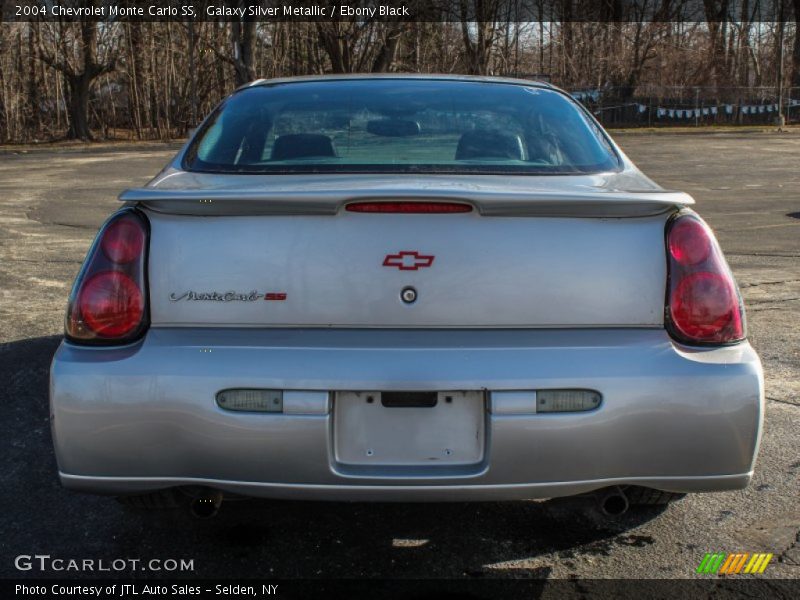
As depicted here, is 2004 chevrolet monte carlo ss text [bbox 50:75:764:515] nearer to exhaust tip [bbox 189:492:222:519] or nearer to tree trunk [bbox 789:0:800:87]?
exhaust tip [bbox 189:492:222:519]

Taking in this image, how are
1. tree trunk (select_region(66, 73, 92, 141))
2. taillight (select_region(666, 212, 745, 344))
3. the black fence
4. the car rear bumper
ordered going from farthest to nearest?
the black fence < tree trunk (select_region(66, 73, 92, 141)) < taillight (select_region(666, 212, 745, 344)) < the car rear bumper

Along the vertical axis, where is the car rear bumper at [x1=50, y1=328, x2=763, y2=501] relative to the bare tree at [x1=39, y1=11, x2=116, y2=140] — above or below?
below

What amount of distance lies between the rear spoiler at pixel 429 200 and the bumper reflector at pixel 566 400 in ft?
1.66

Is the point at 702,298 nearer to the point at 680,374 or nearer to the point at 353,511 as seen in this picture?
the point at 680,374

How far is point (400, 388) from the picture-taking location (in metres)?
2.41

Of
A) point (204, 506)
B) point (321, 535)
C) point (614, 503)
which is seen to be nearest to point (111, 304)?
point (204, 506)

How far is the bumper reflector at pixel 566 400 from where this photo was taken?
2.42m

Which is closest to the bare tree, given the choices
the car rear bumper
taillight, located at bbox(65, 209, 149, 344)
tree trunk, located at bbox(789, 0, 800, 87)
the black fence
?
the black fence

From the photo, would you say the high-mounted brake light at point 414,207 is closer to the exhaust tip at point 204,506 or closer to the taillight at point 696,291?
the taillight at point 696,291

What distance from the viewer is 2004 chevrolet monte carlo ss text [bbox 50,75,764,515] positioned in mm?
2424

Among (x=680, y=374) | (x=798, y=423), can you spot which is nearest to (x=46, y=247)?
(x=798, y=423)

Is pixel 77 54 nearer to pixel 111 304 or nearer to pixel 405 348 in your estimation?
pixel 111 304

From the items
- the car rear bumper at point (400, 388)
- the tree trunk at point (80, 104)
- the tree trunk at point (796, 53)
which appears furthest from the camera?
the tree trunk at point (796, 53)

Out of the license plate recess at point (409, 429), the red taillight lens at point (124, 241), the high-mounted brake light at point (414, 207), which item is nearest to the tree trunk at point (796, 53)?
the high-mounted brake light at point (414, 207)
